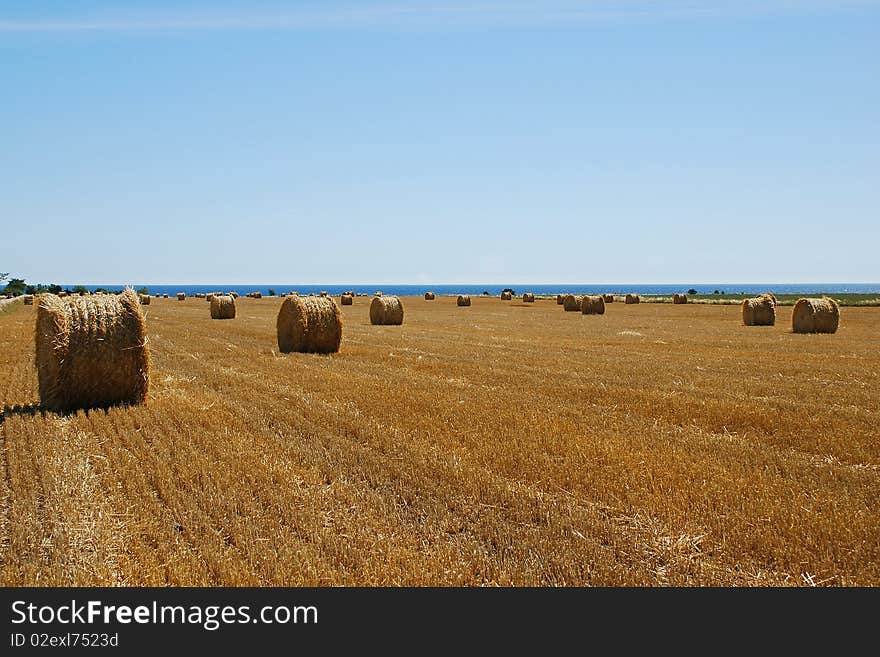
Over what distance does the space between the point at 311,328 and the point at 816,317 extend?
19.3 meters

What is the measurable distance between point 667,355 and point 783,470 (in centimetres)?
1106

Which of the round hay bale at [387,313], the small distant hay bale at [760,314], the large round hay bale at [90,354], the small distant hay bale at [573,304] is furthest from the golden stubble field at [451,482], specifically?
the small distant hay bale at [573,304]

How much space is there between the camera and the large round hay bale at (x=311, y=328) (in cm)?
1900

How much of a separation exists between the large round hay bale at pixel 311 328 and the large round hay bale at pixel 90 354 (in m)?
7.32

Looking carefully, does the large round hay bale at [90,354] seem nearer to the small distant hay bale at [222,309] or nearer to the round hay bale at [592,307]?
the small distant hay bale at [222,309]

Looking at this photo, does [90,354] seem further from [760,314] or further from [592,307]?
[592,307]

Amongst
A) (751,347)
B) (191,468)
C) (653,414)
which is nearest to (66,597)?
(191,468)

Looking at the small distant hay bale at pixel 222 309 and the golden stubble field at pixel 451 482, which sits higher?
the small distant hay bale at pixel 222 309

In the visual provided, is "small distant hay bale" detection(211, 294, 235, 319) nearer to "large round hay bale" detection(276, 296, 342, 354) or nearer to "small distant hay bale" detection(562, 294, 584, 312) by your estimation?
"large round hay bale" detection(276, 296, 342, 354)

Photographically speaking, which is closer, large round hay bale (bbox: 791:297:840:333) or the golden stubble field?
the golden stubble field

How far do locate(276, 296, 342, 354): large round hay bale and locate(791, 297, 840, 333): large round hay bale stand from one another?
1826 centimetres

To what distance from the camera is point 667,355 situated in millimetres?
18344

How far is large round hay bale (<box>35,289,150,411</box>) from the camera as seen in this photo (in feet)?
36.1

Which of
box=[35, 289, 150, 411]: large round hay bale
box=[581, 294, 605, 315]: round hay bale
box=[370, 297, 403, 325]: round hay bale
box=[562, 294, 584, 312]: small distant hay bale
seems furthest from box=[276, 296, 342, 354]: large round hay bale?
box=[562, 294, 584, 312]: small distant hay bale
